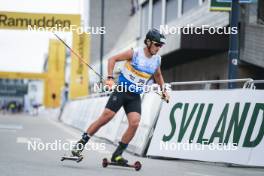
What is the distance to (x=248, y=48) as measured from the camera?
78.9ft

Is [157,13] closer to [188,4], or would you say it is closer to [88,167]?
[188,4]

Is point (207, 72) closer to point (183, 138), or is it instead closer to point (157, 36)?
point (183, 138)

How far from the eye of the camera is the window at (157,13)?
132ft

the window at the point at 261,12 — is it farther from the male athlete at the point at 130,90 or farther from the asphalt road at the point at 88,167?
the male athlete at the point at 130,90

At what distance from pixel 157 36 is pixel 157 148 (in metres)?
3.64

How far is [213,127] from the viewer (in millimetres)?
11859

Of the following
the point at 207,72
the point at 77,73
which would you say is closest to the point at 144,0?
the point at 77,73

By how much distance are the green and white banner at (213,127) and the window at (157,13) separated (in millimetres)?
27474

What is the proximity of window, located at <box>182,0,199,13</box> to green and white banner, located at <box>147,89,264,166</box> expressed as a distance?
64.4 ft

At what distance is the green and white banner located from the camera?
11.3m

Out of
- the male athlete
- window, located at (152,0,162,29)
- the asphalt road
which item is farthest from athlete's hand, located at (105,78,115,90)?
window, located at (152,0,162,29)

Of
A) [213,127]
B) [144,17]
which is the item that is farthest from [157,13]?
[213,127]

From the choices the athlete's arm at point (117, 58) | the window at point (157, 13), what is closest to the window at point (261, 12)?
the athlete's arm at point (117, 58)

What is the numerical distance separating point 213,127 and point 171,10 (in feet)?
85.1
